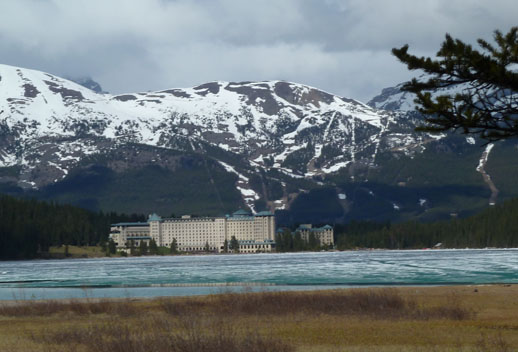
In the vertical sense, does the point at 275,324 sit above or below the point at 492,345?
above

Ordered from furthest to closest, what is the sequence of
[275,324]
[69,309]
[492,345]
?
[69,309] < [275,324] < [492,345]

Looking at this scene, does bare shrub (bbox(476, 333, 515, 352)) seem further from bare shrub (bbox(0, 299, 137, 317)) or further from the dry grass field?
bare shrub (bbox(0, 299, 137, 317))

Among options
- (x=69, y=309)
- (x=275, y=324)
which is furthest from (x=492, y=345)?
(x=69, y=309)

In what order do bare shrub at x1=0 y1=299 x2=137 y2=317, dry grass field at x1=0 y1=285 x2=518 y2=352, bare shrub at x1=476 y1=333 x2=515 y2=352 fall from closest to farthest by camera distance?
bare shrub at x1=476 y1=333 x2=515 y2=352, dry grass field at x1=0 y1=285 x2=518 y2=352, bare shrub at x1=0 y1=299 x2=137 y2=317

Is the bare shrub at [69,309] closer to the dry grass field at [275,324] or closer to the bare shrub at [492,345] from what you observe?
the dry grass field at [275,324]

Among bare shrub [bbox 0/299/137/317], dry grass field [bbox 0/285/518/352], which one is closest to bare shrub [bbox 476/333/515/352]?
dry grass field [bbox 0/285/518/352]

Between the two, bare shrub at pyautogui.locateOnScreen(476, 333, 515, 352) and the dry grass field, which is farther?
the dry grass field

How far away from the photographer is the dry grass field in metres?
37.8

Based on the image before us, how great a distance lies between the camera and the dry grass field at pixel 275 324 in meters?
37.8

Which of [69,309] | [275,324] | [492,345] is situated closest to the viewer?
[492,345]

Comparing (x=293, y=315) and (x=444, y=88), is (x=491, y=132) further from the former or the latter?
(x=293, y=315)

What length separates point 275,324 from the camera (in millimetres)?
51219

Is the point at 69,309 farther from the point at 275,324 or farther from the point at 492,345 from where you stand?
the point at 492,345

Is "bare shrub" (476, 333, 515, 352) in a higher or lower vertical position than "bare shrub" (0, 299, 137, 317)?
lower
